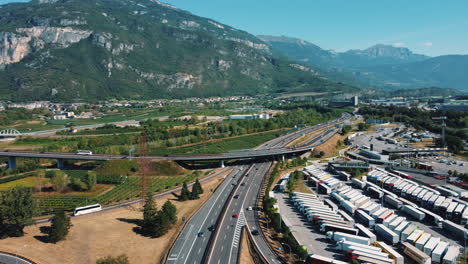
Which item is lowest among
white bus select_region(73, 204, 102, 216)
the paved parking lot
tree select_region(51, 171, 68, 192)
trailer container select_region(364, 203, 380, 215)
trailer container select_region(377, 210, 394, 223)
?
the paved parking lot

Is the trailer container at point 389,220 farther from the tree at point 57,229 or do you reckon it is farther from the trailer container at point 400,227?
the tree at point 57,229

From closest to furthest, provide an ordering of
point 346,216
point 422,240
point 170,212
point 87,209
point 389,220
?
point 422,240 → point 170,212 → point 389,220 → point 346,216 → point 87,209

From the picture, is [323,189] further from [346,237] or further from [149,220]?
[149,220]

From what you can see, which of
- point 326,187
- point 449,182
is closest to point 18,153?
point 326,187

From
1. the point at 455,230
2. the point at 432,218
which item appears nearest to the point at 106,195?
the point at 432,218

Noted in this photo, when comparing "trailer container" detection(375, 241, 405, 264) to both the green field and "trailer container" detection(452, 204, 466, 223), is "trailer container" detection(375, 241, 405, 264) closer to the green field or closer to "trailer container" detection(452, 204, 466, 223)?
"trailer container" detection(452, 204, 466, 223)

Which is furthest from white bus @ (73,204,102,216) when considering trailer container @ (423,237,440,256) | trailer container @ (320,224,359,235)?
trailer container @ (423,237,440,256)


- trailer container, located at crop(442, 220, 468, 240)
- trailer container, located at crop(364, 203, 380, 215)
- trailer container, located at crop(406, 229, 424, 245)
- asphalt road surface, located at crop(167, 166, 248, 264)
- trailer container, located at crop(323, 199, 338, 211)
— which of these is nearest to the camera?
asphalt road surface, located at crop(167, 166, 248, 264)
